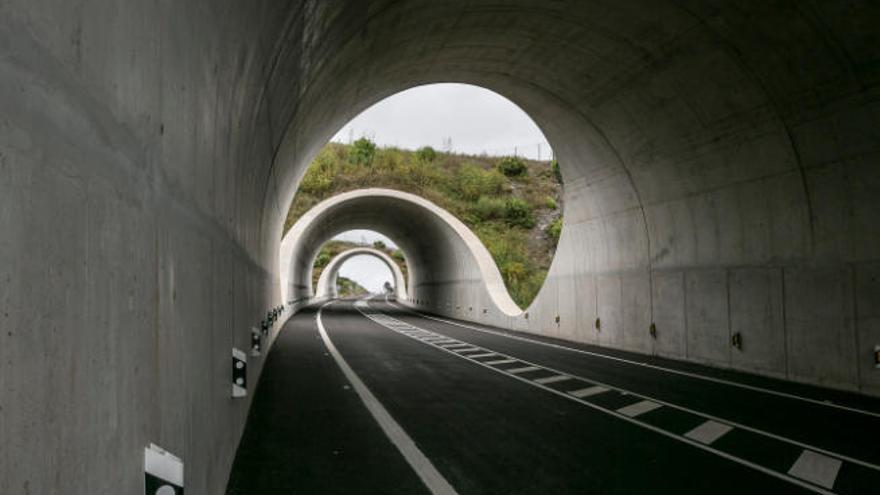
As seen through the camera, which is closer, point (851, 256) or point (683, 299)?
point (851, 256)

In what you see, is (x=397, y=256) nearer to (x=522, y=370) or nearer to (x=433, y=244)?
(x=433, y=244)

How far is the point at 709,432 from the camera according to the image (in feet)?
28.6

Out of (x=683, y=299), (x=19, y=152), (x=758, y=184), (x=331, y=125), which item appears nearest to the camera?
(x=19, y=152)

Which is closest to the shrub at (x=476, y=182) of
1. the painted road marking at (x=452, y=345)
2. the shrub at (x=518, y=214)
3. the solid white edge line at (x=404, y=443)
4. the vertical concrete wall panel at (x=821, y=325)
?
the shrub at (x=518, y=214)

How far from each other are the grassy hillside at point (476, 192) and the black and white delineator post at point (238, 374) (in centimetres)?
3093

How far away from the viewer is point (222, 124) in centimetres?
523

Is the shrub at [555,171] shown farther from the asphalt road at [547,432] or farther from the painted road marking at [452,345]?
the asphalt road at [547,432]

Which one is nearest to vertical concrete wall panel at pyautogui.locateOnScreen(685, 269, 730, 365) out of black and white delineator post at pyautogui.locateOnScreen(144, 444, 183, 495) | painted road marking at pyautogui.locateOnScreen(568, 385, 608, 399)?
painted road marking at pyautogui.locateOnScreen(568, 385, 608, 399)

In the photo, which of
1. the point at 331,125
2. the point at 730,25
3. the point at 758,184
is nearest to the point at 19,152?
the point at 730,25

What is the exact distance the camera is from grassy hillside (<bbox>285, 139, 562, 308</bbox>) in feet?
125

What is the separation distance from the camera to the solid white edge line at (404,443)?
6.27 meters

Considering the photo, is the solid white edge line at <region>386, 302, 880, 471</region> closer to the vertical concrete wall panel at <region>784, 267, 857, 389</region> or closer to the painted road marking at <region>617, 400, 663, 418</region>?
the painted road marking at <region>617, 400, 663, 418</region>

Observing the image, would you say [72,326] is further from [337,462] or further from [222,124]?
[337,462]

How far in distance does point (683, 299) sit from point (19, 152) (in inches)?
689
